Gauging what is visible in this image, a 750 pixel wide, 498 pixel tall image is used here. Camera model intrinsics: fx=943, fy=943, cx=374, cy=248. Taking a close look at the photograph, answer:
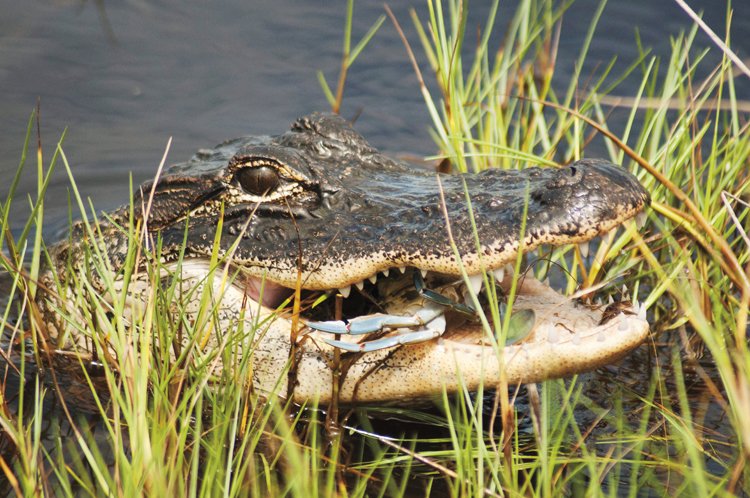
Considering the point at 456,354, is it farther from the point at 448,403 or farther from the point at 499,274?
the point at 499,274

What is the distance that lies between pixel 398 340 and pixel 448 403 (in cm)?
26

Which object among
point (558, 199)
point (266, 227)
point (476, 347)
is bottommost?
point (476, 347)

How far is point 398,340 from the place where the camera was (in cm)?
303

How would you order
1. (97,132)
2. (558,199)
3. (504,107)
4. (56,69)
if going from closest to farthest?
(558,199), (504,107), (97,132), (56,69)

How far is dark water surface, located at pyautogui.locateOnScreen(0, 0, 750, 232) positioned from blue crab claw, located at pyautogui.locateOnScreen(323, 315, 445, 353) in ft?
10.3

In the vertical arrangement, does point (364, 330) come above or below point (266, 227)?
below

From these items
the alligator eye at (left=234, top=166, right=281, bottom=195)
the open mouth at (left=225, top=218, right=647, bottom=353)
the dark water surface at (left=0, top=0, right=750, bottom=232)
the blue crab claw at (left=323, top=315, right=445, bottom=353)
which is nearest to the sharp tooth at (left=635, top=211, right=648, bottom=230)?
the open mouth at (left=225, top=218, right=647, bottom=353)

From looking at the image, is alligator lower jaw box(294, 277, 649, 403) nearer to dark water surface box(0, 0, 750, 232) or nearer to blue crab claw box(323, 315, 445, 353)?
blue crab claw box(323, 315, 445, 353)

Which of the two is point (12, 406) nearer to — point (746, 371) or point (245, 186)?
point (245, 186)

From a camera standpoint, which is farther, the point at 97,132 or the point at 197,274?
the point at 97,132

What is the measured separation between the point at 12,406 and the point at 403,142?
346cm

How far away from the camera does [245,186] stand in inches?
138

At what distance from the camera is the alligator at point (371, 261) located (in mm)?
2902

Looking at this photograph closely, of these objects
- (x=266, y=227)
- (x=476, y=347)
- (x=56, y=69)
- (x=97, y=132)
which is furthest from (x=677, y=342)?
(x=56, y=69)
